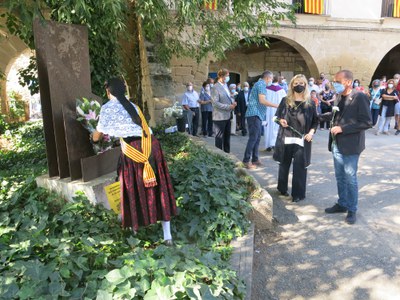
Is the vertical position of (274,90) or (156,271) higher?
(274,90)

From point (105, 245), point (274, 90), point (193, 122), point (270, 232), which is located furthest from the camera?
point (193, 122)

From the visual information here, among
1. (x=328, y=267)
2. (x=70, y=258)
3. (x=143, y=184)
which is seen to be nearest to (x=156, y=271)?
(x=70, y=258)

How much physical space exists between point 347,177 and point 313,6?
36.4 feet

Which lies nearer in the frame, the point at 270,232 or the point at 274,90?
the point at 270,232

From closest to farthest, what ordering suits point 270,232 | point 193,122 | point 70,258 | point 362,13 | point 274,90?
point 70,258, point 270,232, point 274,90, point 193,122, point 362,13

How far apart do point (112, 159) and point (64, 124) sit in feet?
2.25

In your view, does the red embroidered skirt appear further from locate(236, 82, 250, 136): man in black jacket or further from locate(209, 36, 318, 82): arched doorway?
locate(209, 36, 318, 82): arched doorway

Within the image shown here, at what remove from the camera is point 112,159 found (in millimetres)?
3996

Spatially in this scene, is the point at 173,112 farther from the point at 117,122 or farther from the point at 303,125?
the point at 117,122

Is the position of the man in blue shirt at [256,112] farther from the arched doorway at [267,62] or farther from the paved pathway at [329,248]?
the arched doorway at [267,62]

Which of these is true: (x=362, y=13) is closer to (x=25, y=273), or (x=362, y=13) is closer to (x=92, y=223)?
(x=92, y=223)

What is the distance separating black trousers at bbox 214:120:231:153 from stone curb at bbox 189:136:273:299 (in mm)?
829

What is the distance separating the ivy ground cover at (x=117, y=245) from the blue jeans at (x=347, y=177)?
1.17 meters

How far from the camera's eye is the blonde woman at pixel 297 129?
4.58 m
